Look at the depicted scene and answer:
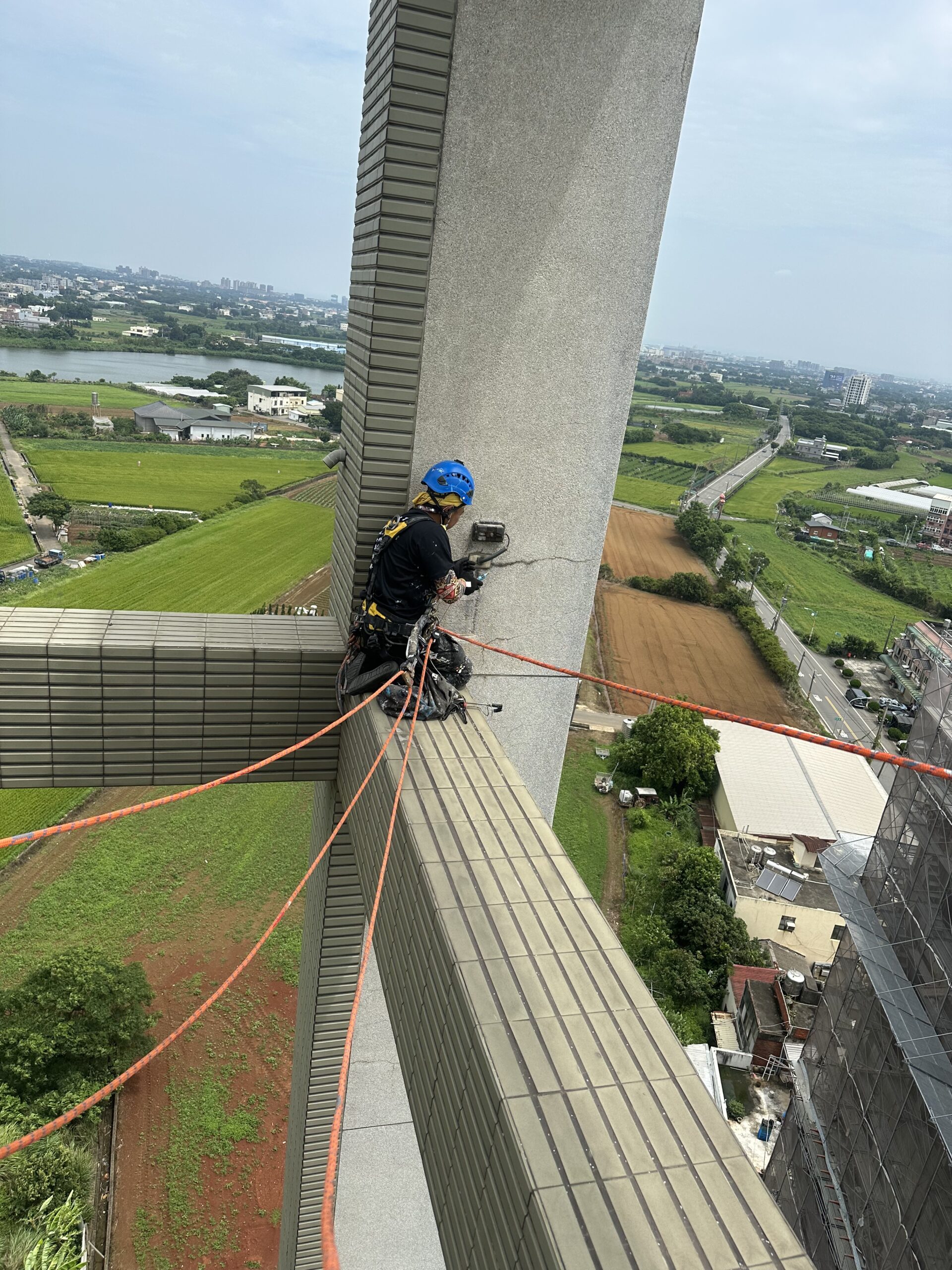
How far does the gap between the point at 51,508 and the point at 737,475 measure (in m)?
66.1

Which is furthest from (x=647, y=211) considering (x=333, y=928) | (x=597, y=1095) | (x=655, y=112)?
(x=333, y=928)

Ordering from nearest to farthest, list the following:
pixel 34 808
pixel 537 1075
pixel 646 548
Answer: pixel 537 1075 < pixel 34 808 < pixel 646 548

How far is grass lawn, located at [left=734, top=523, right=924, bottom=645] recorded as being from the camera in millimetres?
46344

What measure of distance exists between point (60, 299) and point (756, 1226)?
503 ft

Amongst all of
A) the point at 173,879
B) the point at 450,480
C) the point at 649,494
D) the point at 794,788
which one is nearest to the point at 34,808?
the point at 173,879

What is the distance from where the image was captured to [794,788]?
24.5 metres

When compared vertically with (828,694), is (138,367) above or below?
above

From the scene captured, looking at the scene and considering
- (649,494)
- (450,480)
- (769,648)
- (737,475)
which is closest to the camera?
(450,480)

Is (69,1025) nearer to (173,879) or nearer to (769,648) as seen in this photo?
(173,879)

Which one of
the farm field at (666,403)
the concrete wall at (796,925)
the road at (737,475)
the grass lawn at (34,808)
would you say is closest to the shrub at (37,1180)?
the grass lawn at (34,808)

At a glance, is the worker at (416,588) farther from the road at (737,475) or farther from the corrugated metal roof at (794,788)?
the road at (737,475)

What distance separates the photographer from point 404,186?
12.2 ft

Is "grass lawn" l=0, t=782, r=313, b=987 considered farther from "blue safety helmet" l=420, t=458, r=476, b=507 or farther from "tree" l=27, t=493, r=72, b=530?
"tree" l=27, t=493, r=72, b=530

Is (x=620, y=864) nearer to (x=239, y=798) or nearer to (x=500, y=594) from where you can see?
(x=239, y=798)
